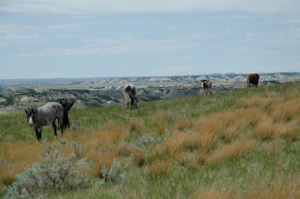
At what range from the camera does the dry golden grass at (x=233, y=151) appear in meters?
4.41

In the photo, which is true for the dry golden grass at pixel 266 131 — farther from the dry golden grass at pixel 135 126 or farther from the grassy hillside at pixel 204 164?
the dry golden grass at pixel 135 126

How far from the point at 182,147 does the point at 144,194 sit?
8.08ft

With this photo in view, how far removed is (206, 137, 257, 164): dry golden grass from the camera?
14.5 ft

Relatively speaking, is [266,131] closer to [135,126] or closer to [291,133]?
[291,133]

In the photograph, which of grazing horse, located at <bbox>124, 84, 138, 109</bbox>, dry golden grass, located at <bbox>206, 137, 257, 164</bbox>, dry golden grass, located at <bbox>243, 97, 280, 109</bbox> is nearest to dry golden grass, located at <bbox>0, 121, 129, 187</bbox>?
dry golden grass, located at <bbox>206, 137, 257, 164</bbox>

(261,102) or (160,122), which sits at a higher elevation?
(261,102)

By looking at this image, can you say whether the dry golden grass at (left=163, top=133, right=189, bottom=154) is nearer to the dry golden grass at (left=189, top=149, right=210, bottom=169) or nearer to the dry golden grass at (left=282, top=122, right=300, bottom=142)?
the dry golden grass at (left=189, top=149, right=210, bottom=169)

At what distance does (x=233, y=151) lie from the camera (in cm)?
461

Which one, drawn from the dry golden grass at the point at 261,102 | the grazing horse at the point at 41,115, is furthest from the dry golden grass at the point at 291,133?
the grazing horse at the point at 41,115

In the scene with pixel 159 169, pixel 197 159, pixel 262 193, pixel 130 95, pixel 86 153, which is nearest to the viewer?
pixel 262 193

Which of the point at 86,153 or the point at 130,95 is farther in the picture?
the point at 130,95

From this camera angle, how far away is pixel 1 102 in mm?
182625

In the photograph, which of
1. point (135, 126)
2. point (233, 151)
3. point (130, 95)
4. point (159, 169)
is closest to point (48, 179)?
point (159, 169)

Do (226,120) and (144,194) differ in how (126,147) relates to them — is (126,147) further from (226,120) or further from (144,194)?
(226,120)
